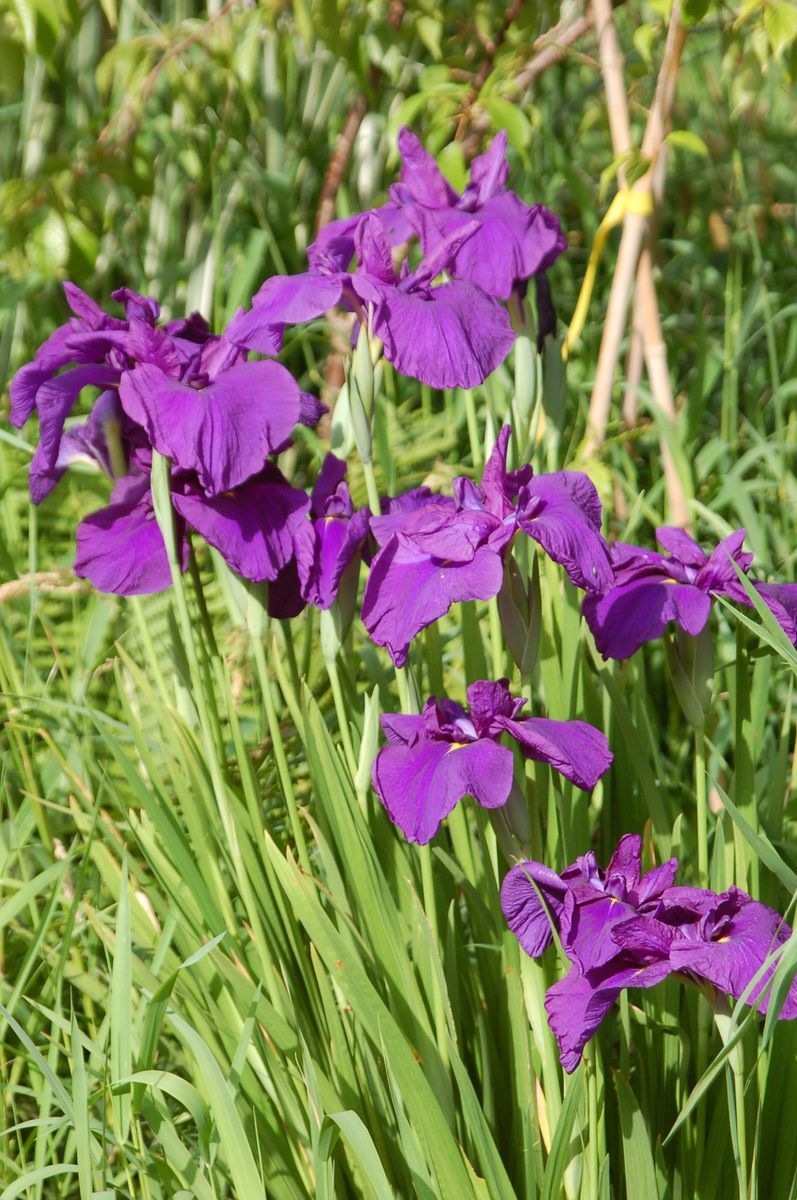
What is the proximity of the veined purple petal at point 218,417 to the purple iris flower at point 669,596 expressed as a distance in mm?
293

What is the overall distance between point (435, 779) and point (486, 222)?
55 centimetres

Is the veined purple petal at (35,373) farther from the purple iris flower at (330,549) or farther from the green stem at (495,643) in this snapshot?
the green stem at (495,643)

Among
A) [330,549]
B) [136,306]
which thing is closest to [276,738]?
[330,549]

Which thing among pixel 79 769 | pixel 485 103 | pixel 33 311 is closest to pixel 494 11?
pixel 485 103

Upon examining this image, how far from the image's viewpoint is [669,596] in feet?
3.27

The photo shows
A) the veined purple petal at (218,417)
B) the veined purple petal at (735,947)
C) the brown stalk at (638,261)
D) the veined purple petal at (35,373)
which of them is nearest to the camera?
the veined purple petal at (735,947)

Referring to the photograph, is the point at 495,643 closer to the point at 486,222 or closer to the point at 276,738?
the point at 276,738

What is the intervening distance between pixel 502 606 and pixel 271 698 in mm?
249

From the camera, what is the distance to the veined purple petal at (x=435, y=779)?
85cm

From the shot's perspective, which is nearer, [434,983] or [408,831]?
[408,831]

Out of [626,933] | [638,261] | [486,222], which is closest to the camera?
[626,933]

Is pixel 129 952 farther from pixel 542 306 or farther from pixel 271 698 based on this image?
pixel 542 306

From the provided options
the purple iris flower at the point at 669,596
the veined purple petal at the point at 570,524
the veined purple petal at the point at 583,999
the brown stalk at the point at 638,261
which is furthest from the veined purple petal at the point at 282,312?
the brown stalk at the point at 638,261

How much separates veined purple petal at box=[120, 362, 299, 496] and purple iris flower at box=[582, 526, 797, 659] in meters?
0.29
